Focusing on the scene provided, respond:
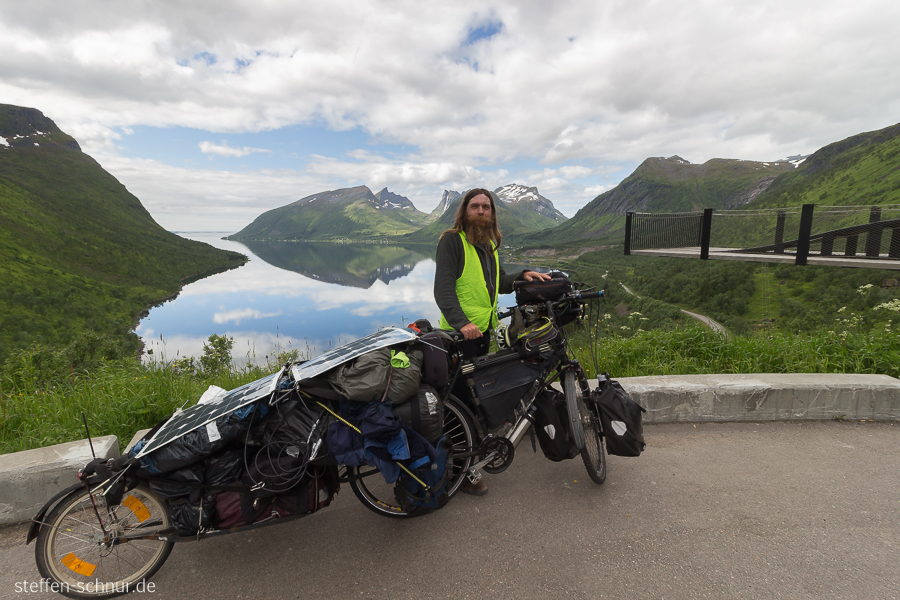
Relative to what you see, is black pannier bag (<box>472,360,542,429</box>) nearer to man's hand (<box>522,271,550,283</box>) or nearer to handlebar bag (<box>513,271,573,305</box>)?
handlebar bag (<box>513,271,573,305</box>)

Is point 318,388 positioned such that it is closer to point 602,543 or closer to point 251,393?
point 251,393

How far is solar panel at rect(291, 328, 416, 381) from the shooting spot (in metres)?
2.35

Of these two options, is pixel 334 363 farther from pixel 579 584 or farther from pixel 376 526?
pixel 579 584

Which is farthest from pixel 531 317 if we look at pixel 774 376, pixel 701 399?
pixel 774 376

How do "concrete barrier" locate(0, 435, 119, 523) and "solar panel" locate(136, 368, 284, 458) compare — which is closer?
"solar panel" locate(136, 368, 284, 458)

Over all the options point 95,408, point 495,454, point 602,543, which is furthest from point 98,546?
point 602,543

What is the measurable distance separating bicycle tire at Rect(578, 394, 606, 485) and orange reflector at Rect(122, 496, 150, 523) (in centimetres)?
275

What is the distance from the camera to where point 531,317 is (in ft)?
9.68

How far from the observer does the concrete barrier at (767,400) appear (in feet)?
12.5

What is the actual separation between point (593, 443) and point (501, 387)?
0.88m

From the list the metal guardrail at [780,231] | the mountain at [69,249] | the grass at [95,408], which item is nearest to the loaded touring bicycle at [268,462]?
the grass at [95,408]

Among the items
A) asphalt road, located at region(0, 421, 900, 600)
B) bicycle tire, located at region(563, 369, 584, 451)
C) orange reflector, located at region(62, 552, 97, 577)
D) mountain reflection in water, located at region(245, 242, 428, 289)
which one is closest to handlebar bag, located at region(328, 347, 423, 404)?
asphalt road, located at region(0, 421, 900, 600)

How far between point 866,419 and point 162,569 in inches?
226

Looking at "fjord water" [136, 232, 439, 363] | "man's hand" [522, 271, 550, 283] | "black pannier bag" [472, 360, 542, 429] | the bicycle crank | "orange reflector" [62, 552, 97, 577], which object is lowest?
"fjord water" [136, 232, 439, 363]
